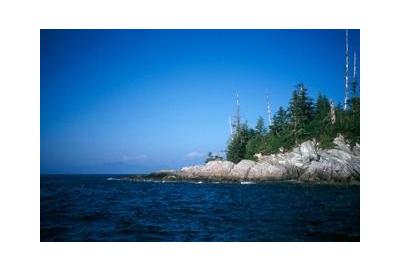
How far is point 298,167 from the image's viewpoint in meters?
29.2

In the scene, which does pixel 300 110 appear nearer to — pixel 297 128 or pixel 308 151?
pixel 297 128

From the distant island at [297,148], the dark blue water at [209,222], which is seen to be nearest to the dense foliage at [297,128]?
the distant island at [297,148]

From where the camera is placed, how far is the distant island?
2644 centimetres

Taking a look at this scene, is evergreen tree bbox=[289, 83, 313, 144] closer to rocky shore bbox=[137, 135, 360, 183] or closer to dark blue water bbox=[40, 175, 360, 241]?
rocky shore bbox=[137, 135, 360, 183]

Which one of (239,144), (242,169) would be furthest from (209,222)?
(239,144)

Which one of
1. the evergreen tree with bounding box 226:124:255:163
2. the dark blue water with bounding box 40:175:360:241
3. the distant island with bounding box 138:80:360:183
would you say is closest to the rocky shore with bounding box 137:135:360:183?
the distant island with bounding box 138:80:360:183

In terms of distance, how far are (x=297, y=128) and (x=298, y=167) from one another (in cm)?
660

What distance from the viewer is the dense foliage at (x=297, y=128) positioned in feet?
92.9

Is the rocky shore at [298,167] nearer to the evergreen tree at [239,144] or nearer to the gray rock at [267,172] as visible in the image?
the gray rock at [267,172]

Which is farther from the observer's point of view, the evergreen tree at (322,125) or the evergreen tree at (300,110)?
the evergreen tree at (300,110)
